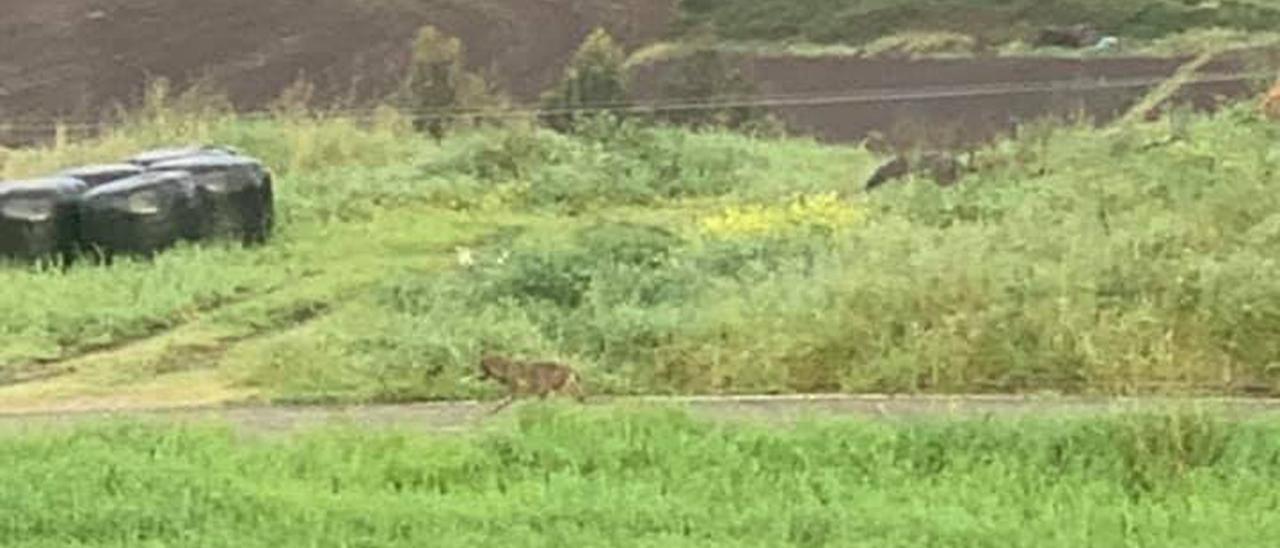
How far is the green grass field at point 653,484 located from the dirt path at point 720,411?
444mm

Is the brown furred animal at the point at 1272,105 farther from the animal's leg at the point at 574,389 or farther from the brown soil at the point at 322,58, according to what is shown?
the brown soil at the point at 322,58

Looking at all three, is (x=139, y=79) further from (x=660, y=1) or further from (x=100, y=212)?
(x=100, y=212)

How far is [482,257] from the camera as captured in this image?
13.4 metres

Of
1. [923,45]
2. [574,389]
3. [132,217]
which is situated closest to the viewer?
[574,389]

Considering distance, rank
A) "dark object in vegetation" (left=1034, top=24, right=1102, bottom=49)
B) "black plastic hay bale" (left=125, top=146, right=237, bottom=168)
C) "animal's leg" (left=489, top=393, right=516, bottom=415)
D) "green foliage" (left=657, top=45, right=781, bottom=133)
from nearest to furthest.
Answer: "animal's leg" (left=489, top=393, right=516, bottom=415)
"black plastic hay bale" (left=125, top=146, right=237, bottom=168)
"green foliage" (left=657, top=45, right=781, bottom=133)
"dark object in vegetation" (left=1034, top=24, right=1102, bottom=49)

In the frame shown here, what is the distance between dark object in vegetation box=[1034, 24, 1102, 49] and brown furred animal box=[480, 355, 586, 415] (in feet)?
79.7

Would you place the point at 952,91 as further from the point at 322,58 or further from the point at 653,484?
the point at 653,484

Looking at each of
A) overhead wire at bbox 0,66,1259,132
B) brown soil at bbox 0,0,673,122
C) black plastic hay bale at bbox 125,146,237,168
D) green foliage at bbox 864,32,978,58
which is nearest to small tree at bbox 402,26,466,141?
overhead wire at bbox 0,66,1259,132

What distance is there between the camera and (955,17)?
37.0 metres

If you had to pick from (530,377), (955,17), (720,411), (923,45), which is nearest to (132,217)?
(530,377)

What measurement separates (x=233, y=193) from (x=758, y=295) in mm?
6097

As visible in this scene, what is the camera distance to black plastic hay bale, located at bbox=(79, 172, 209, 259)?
1395 centimetres

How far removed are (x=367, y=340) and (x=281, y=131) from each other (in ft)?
35.9

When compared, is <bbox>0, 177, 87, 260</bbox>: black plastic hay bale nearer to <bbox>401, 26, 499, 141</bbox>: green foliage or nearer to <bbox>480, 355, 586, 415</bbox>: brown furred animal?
<bbox>480, 355, 586, 415</bbox>: brown furred animal
